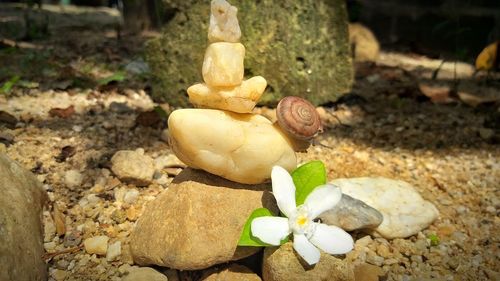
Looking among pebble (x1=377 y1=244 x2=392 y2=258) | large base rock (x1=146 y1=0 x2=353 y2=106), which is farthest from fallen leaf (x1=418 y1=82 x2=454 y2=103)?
pebble (x1=377 y1=244 x2=392 y2=258)

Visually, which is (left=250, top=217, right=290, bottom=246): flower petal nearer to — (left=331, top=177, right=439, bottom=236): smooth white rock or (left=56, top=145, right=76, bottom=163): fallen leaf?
(left=331, top=177, right=439, bottom=236): smooth white rock

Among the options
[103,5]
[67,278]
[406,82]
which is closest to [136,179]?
[67,278]

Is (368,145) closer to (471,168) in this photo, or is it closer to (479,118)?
(471,168)

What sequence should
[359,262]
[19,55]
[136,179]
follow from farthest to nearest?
[19,55]
[136,179]
[359,262]

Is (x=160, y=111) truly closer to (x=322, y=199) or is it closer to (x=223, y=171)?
(x=223, y=171)

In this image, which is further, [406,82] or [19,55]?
[406,82]

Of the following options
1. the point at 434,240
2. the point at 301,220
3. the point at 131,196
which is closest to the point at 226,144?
the point at 301,220
